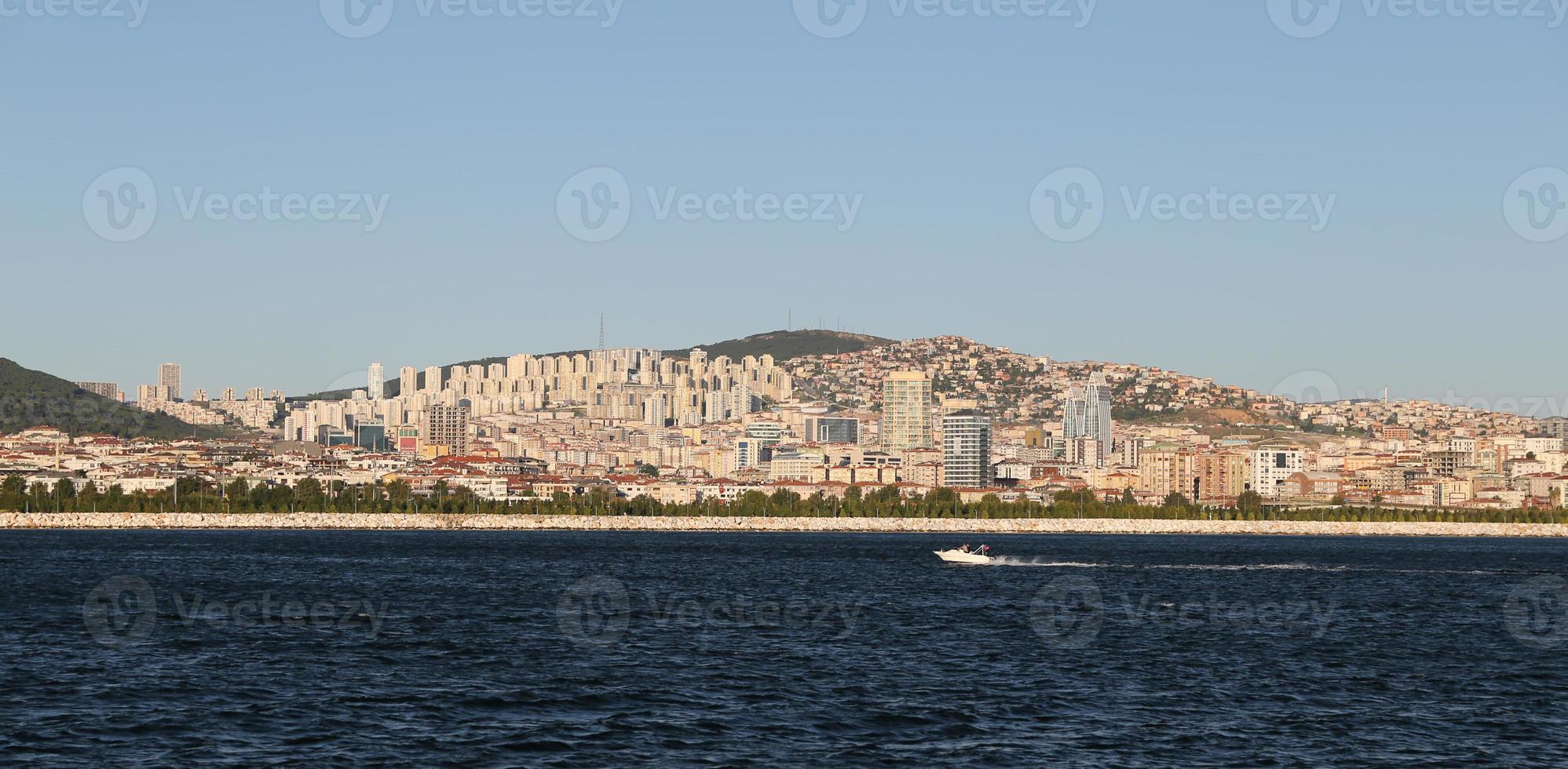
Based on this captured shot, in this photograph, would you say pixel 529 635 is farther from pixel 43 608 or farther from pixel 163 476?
pixel 163 476

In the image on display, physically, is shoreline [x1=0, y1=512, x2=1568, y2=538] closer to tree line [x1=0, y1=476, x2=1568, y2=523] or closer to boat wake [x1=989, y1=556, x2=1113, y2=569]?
tree line [x1=0, y1=476, x2=1568, y2=523]

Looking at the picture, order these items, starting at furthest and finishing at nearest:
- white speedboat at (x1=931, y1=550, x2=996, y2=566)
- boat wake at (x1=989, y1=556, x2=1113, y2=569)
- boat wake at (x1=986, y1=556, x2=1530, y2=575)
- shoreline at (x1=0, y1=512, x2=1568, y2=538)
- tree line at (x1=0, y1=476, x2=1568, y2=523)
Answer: tree line at (x1=0, y1=476, x2=1568, y2=523), shoreline at (x1=0, y1=512, x2=1568, y2=538), white speedboat at (x1=931, y1=550, x2=996, y2=566), boat wake at (x1=989, y1=556, x2=1113, y2=569), boat wake at (x1=986, y1=556, x2=1530, y2=575)

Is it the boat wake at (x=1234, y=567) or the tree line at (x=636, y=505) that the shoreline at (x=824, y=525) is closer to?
the tree line at (x=636, y=505)

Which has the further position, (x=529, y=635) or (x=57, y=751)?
(x=529, y=635)

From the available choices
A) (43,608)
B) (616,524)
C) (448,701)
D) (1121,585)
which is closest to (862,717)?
(448,701)

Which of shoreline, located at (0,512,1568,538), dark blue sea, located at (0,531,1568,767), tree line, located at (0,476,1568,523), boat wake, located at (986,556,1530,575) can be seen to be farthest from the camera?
tree line, located at (0,476,1568,523)

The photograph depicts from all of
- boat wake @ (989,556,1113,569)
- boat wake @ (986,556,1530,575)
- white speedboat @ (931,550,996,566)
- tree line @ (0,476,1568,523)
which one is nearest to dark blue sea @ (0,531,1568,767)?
boat wake @ (986,556,1530,575)

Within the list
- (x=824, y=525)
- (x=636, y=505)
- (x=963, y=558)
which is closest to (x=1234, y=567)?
(x=963, y=558)
